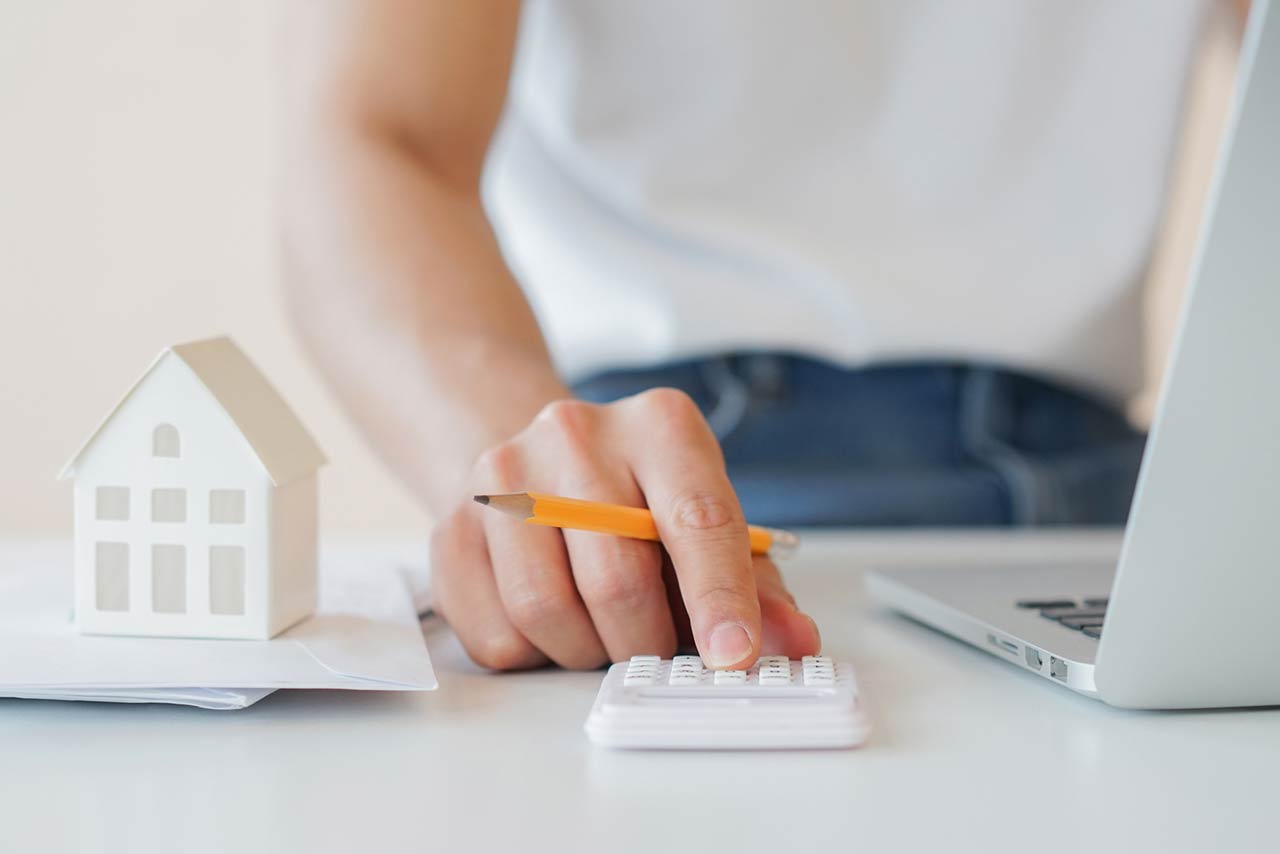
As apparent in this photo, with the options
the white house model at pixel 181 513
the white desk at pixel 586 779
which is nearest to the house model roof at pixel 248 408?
the white house model at pixel 181 513

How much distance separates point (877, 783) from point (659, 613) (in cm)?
15

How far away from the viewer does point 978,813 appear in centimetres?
36

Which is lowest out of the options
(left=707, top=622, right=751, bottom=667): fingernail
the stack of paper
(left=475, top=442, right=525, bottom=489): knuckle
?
the stack of paper

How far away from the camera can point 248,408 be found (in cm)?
53

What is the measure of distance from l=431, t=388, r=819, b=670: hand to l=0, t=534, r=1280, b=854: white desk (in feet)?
0.09

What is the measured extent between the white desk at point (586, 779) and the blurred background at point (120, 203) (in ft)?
8.19

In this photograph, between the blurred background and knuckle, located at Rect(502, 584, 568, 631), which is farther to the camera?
the blurred background

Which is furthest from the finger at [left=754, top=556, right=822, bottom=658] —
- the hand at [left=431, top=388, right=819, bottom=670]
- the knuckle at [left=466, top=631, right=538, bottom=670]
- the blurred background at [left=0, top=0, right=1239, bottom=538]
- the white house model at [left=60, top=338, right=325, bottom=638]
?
the blurred background at [left=0, top=0, right=1239, bottom=538]

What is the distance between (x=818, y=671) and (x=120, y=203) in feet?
9.28

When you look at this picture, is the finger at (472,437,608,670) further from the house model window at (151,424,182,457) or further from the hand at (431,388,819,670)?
the house model window at (151,424,182,457)

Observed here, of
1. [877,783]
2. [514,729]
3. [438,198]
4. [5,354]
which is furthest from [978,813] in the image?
[5,354]

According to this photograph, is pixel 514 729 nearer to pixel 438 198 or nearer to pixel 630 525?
pixel 630 525

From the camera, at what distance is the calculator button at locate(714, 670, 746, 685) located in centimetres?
44

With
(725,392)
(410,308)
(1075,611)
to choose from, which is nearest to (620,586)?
(1075,611)
